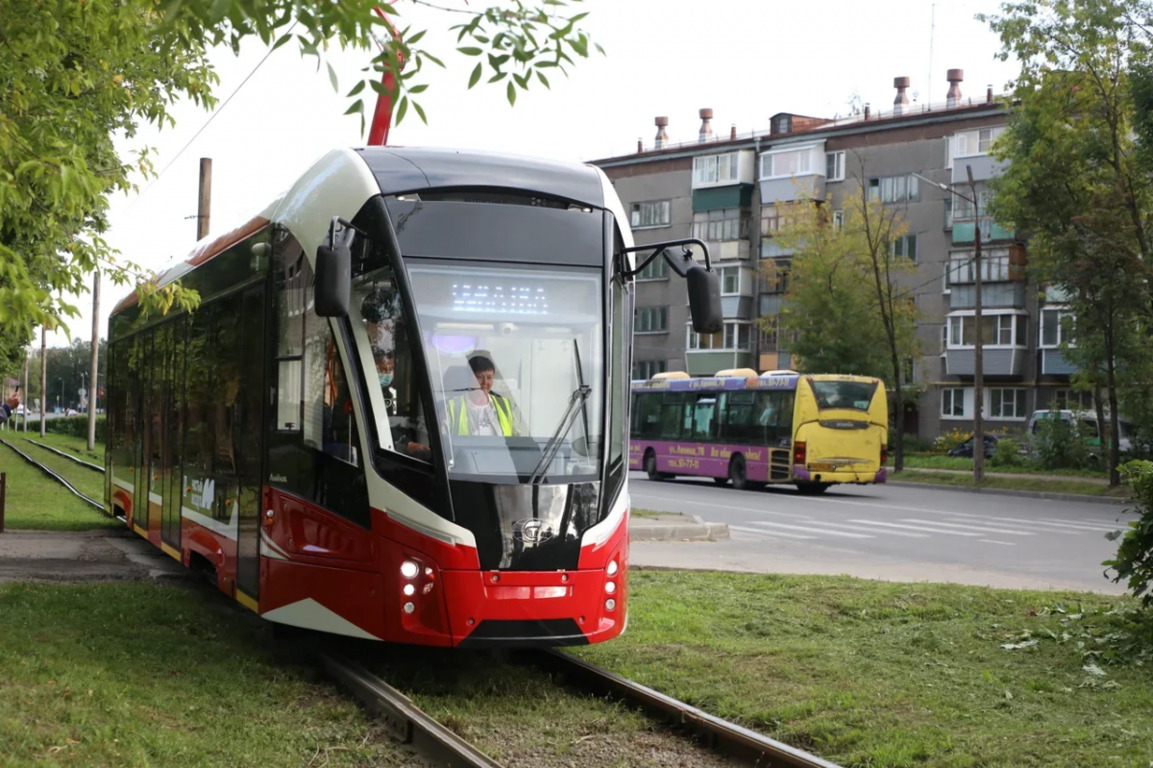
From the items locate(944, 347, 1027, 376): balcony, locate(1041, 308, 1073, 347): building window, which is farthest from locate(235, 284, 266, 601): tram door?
locate(944, 347, 1027, 376): balcony

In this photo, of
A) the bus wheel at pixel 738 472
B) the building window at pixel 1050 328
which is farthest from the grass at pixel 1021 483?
the building window at pixel 1050 328

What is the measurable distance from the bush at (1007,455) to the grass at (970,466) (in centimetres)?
28

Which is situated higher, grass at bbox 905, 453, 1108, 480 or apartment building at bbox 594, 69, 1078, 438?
apartment building at bbox 594, 69, 1078, 438

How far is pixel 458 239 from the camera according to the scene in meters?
9.11

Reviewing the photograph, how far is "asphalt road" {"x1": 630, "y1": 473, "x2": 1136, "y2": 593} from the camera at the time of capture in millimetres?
17703

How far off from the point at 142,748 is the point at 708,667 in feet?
12.8

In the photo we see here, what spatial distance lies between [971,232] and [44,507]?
47.8 meters

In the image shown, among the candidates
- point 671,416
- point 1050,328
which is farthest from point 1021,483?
point 1050,328

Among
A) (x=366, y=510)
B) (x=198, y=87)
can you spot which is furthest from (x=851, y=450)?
(x=366, y=510)

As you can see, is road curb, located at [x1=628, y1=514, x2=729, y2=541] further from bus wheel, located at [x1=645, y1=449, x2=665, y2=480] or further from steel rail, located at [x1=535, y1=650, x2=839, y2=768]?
bus wheel, located at [x1=645, y1=449, x2=665, y2=480]

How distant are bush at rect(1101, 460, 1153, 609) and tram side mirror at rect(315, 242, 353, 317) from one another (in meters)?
5.45

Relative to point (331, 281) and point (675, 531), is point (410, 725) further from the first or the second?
point (675, 531)

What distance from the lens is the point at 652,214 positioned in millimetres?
80250

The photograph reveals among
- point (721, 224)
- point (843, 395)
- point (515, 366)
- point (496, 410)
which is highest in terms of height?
point (721, 224)
